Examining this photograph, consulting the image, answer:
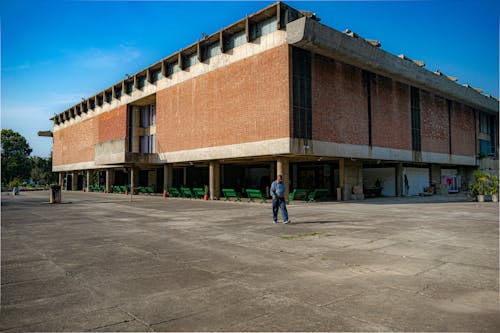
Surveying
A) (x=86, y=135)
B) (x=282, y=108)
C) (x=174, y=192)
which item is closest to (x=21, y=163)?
(x=86, y=135)

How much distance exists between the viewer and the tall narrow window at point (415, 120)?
33.8 meters

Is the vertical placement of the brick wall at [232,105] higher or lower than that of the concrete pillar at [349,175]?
higher

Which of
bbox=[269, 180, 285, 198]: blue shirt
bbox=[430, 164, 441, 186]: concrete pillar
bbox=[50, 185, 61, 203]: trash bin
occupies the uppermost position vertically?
bbox=[430, 164, 441, 186]: concrete pillar

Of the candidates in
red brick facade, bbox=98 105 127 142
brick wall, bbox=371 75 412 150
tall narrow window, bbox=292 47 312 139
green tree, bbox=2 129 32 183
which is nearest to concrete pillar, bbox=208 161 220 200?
tall narrow window, bbox=292 47 312 139

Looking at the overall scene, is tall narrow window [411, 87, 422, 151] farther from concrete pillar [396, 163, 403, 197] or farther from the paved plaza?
the paved plaza

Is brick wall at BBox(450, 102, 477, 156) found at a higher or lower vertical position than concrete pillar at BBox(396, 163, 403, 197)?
higher

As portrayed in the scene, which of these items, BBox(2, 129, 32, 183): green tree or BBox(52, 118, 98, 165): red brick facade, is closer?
BBox(52, 118, 98, 165): red brick facade

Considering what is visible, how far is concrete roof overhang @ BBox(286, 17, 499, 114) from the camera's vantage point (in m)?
21.7

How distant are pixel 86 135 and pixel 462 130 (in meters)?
51.7

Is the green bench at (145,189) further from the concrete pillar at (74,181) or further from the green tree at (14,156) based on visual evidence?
the green tree at (14,156)

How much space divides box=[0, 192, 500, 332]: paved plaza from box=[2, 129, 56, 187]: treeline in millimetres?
87858

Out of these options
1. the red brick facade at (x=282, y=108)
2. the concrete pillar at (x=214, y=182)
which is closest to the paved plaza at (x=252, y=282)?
the red brick facade at (x=282, y=108)

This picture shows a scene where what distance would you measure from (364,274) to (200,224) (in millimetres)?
7588

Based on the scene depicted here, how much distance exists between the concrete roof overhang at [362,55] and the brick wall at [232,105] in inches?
66.5
